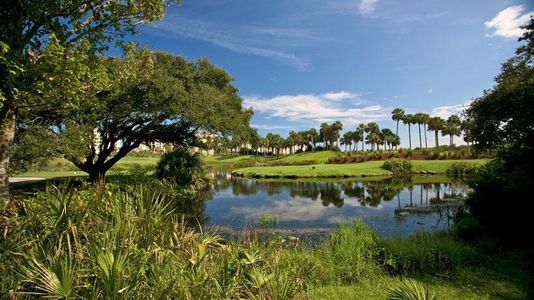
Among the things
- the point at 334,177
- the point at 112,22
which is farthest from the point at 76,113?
the point at 334,177

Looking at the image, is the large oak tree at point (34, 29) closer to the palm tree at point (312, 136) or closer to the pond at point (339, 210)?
the pond at point (339, 210)

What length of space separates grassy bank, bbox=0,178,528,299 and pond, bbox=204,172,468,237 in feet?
15.2

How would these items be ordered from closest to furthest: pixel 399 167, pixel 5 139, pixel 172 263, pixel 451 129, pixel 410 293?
1. pixel 410 293
2. pixel 172 263
3. pixel 5 139
4. pixel 399 167
5. pixel 451 129

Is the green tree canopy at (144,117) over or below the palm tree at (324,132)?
below

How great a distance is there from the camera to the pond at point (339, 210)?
1670 cm

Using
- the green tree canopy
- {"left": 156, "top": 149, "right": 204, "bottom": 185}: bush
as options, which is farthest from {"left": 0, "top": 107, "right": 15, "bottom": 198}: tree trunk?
{"left": 156, "top": 149, "right": 204, "bottom": 185}: bush

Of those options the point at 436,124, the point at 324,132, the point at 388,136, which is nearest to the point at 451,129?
the point at 436,124

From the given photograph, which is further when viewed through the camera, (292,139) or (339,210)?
(292,139)

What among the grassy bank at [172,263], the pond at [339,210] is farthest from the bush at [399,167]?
the grassy bank at [172,263]

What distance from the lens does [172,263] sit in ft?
20.7

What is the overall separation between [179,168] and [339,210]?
57.7 feet

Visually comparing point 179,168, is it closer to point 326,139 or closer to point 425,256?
point 425,256

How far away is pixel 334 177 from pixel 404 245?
3724 centimetres

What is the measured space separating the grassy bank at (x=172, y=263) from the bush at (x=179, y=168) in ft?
76.9
